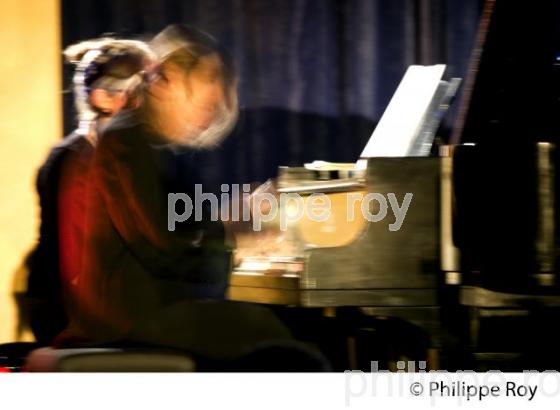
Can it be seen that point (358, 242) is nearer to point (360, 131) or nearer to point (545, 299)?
point (545, 299)

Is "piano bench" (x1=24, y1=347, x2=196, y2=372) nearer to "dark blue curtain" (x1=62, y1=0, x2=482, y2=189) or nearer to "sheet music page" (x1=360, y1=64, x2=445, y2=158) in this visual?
"sheet music page" (x1=360, y1=64, x2=445, y2=158)

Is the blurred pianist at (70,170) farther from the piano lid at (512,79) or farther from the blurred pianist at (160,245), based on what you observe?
the piano lid at (512,79)

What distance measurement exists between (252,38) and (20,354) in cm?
147

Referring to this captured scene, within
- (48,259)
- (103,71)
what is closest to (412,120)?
(103,71)

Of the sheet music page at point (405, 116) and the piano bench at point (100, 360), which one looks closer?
the piano bench at point (100, 360)

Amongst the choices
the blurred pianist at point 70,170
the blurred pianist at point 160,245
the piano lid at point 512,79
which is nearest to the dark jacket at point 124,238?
the blurred pianist at point 160,245

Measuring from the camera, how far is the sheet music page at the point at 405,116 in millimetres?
2381

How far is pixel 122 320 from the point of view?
8.04 ft

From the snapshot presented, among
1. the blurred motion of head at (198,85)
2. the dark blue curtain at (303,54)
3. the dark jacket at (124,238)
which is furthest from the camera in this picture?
the dark blue curtain at (303,54)

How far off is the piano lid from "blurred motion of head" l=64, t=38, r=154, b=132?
4.37 feet

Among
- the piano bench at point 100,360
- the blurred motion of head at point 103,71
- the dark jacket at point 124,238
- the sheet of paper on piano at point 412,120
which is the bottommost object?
the piano bench at point 100,360

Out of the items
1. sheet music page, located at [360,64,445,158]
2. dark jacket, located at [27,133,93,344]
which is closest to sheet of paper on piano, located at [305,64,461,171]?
sheet music page, located at [360,64,445,158]

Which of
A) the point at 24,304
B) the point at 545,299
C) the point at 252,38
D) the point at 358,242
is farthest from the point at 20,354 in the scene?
the point at 545,299

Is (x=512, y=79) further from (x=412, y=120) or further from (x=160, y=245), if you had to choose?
(x=160, y=245)
